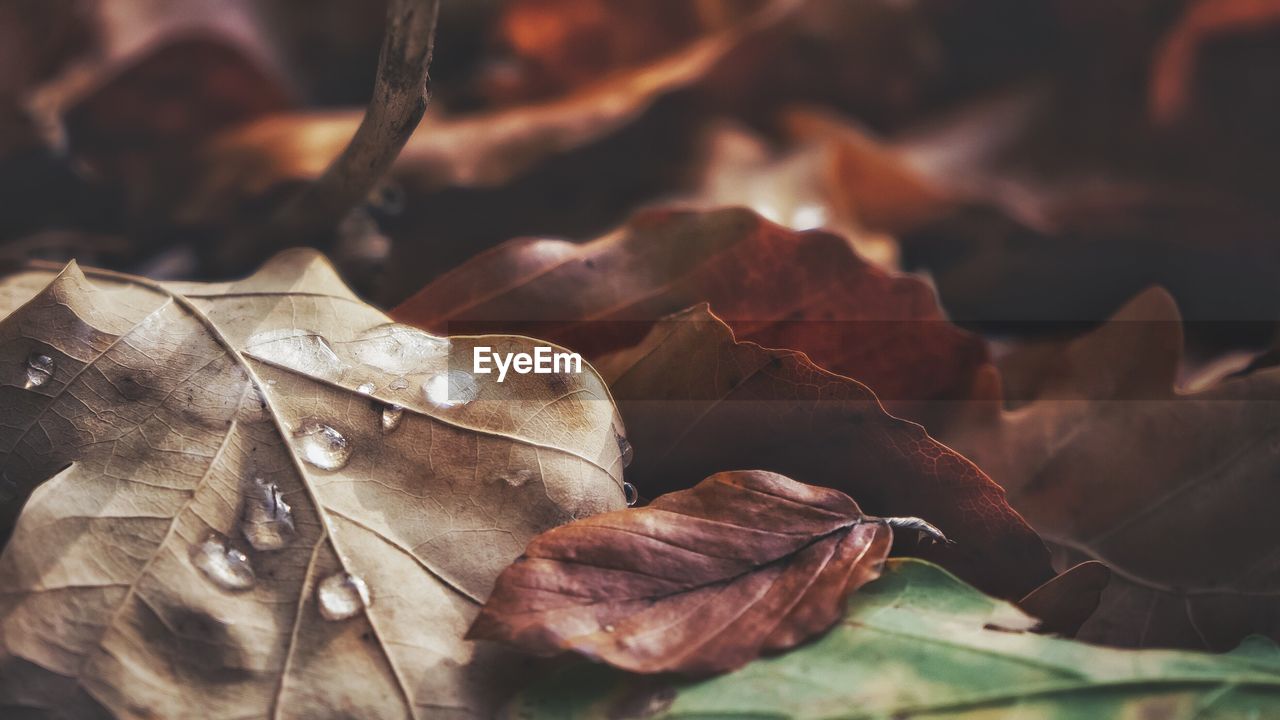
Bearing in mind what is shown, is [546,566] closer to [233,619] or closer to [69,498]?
[233,619]

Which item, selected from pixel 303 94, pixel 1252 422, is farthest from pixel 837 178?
pixel 303 94

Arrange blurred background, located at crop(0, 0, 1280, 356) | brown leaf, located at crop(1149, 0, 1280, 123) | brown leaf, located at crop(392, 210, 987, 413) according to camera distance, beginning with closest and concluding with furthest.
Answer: brown leaf, located at crop(392, 210, 987, 413) → blurred background, located at crop(0, 0, 1280, 356) → brown leaf, located at crop(1149, 0, 1280, 123)

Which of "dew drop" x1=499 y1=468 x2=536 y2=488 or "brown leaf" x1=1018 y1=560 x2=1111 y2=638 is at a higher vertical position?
"dew drop" x1=499 y1=468 x2=536 y2=488

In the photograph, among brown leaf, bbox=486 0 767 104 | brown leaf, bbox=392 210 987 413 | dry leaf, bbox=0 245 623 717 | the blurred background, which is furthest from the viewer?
brown leaf, bbox=486 0 767 104

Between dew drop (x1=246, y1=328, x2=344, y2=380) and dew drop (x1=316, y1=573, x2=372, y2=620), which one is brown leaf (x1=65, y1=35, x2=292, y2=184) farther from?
dew drop (x1=316, y1=573, x2=372, y2=620)

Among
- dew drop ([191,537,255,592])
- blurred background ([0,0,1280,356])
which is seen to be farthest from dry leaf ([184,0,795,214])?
dew drop ([191,537,255,592])

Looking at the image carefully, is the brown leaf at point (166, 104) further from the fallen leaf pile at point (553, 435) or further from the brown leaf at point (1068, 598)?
the brown leaf at point (1068, 598)

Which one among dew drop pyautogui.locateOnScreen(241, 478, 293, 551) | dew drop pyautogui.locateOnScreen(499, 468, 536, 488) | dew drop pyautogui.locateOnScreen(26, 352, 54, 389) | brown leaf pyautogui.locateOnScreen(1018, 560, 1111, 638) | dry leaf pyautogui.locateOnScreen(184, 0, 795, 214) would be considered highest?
dry leaf pyautogui.locateOnScreen(184, 0, 795, 214)

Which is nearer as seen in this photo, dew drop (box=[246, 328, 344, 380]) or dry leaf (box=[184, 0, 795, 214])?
dew drop (box=[246, 328, 344, 380])

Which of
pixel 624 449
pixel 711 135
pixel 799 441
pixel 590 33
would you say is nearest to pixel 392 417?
pixel 624 449
